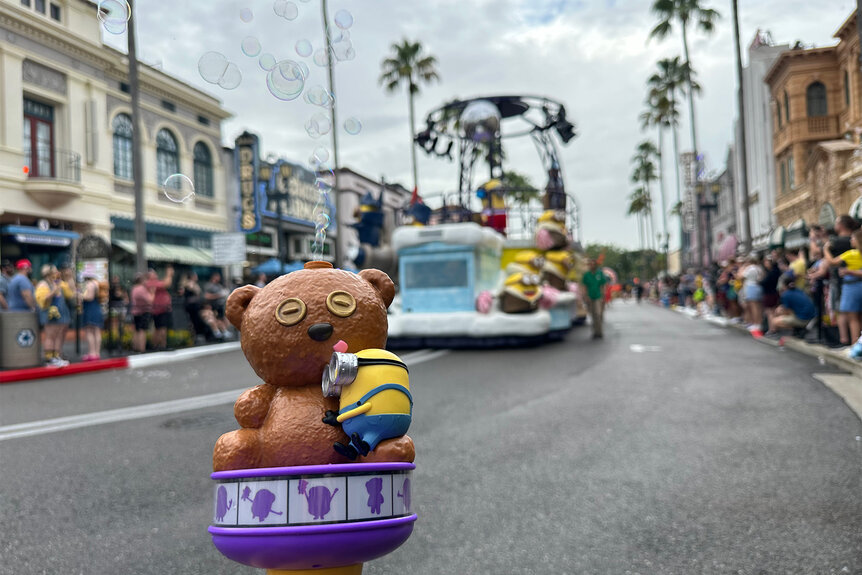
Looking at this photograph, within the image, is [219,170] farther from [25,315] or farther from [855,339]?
[855,339]

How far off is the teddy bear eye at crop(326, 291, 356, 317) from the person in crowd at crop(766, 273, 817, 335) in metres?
12.1

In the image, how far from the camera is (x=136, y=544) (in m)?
3.26

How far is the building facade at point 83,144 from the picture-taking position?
58.0ft

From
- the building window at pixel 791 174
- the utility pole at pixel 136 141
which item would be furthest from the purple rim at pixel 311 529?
the building window at pixel 791 174

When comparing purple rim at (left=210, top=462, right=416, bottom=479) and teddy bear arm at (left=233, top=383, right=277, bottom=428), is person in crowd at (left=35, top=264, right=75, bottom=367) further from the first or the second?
purple rim at (left=210, top=462, right=416, bottom=479)

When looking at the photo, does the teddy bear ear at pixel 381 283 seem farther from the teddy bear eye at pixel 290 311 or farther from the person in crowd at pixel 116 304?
the person in crowd at pixel 116 304

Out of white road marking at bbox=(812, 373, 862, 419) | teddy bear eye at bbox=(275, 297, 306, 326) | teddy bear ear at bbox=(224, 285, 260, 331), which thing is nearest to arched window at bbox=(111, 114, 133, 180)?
white road marking at bbox=(812, 373, 862, 419)

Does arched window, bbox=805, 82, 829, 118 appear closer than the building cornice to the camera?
No

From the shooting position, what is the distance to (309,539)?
68.1 inches

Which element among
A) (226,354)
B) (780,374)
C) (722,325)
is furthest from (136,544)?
(722,325)

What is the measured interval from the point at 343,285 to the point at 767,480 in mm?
3171

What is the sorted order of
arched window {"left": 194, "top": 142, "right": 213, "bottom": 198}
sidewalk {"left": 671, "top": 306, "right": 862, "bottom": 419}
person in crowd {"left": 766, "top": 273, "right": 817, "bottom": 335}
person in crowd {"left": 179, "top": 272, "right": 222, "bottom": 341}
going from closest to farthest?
sidewalk {"left": 671, "top": 306, "right": 862, "bottom": 419} → person in crowd {"left": 766, "top": 273, "right": 817, "bottom": 335} → person in crowd {"left": 179, "top": 272, "right": 222, "bottom": 341} → arched window {"left": 194, "top": 142, "right": 213, "bottom": 198}

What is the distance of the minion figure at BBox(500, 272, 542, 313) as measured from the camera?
1277 cm

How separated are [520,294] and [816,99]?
80.7ft
